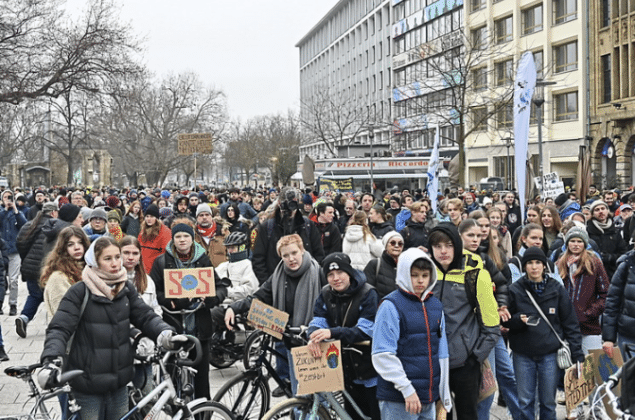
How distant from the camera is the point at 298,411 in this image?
5.49 metres

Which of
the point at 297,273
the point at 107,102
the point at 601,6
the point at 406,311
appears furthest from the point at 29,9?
the point at 601,6

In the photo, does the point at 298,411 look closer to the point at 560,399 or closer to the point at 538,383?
the point at 538,383

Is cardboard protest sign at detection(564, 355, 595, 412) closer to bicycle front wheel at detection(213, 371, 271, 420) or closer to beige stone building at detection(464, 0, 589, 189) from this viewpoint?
bicycle front wheel at detection(213, 371, 271, 420)

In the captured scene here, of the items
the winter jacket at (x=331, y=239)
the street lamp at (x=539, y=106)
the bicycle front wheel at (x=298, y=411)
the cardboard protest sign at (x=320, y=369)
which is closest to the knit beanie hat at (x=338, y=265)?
the cardboard protest sign at (x=320, y=369)

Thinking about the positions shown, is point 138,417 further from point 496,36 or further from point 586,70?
point 496,36

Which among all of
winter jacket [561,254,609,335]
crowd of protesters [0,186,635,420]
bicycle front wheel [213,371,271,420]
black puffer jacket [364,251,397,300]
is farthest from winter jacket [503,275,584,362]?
bicycle front wheel [213,371,271,420]

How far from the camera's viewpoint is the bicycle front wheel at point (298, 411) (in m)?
5.39

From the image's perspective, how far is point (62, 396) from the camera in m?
5.28

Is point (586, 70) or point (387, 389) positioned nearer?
point (387, 389)

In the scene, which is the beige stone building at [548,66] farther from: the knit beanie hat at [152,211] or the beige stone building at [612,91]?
the knit beanie hat at [152,211]

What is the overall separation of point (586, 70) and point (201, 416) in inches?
1725

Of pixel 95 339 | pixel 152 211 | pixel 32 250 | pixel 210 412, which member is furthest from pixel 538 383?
pixel 32 250

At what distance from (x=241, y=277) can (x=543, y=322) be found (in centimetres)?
310

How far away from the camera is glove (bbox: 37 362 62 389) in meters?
4.26
